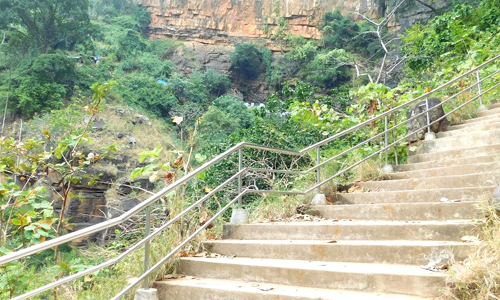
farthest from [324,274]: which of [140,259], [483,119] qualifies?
[483,119]

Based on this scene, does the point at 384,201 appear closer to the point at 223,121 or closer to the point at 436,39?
the point at 436,39

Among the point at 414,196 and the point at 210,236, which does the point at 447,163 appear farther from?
the point at 210,236

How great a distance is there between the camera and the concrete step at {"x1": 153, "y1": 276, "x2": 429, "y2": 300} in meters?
2.85

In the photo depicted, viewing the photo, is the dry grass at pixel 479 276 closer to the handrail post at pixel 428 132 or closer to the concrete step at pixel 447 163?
the concrete step at pixel 447 163

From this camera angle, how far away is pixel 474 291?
8.07 feet

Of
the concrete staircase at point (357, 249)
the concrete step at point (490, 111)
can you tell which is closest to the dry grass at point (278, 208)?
the concrete staircase at point (357, 249)

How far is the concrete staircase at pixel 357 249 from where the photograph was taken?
2977 mm

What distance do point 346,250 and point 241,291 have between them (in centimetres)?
100

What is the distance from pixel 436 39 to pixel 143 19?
38.4m

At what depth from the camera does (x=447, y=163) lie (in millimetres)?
5672

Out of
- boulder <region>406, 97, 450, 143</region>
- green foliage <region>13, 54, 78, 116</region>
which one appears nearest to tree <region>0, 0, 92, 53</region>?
green foliage <region>13, 54, 78, 116</region>

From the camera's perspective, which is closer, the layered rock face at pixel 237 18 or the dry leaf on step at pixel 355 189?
the dry leaf on step at pixel 355 189

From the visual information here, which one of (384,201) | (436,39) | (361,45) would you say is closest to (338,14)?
(361,45)

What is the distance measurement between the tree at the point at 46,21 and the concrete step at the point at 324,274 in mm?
31880
